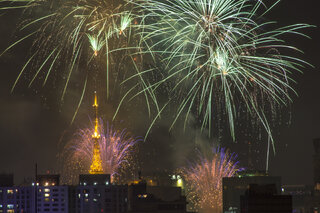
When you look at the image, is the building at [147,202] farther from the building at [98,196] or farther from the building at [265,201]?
the building at [265,201]

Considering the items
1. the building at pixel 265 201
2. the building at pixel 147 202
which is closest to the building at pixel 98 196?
the building at pixel 147 202

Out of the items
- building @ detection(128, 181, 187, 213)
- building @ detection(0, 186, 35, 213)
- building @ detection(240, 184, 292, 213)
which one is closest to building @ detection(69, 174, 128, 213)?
building @ detection(128, 181, 187, 213)

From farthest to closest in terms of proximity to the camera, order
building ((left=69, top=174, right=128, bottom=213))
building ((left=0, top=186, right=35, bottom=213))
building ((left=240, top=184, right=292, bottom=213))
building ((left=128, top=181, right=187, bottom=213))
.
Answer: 1. building ((left=128, top=181, right=187, bottom=213))
2. building ((left=69, top=174, right=128, bottom=213))
3. building ((left=0, top=186, right=35, bottom=213))
4. building ((left=240, top=184, right=292, bottom=213))

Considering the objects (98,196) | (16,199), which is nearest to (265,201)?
(98,196)

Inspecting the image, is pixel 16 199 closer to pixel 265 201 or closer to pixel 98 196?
pixel 98 196

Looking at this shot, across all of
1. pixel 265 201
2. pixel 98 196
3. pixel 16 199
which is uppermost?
pixel 98 196

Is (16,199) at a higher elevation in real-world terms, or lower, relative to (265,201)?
higher

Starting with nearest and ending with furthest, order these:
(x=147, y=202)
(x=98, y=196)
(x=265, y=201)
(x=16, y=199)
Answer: (x=265, y=201) → (x=16, y=199) → (x=98, y=196) → (x=147, y=202)

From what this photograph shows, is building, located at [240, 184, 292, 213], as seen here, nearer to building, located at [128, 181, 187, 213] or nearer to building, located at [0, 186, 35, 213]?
building, located at [128, 181, 187, 213]

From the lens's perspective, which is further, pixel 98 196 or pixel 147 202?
pixel 147 202
